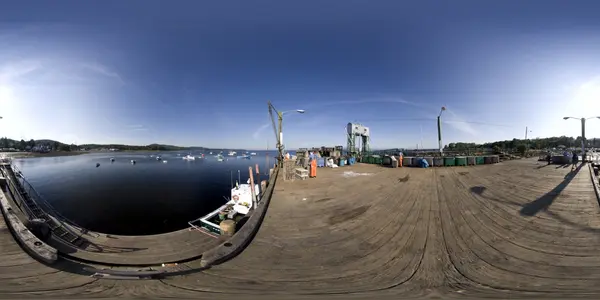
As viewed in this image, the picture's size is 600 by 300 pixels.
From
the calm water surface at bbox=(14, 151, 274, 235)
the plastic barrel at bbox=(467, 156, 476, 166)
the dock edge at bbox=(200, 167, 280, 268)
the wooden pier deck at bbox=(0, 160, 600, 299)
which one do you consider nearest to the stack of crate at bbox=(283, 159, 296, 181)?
the wooden pier deck at bbox=(0, 160, 600, 299)

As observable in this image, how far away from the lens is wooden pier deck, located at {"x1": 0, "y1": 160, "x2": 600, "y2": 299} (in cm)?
334

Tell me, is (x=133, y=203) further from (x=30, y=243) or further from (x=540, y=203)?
(x=540, y=203)

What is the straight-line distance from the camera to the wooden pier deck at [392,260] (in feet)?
11.0

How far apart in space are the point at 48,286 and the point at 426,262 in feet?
22.3

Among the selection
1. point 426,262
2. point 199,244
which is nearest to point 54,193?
point 199,244

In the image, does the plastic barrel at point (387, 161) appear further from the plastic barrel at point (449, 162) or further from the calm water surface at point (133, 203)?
the calm water surface at point (133, 203)

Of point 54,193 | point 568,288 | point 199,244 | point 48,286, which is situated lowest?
point 54,193

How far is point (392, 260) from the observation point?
4094mm

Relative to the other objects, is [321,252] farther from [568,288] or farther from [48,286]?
[48,286]

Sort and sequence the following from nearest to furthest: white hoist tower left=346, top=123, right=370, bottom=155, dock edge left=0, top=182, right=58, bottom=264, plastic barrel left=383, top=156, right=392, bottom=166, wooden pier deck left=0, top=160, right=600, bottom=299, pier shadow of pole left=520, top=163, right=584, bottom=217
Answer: wooden pier deck left=0, top=160, right=600, bottom=299, dock edge left=0, top=182, right=58, bottom=264, pier shadow of pole left=520, top=163, right=584, bottom=217, plastic barrel left=383, top=156, right=392, bottom=166, white hoist tower left=346, top=123, right=370, bottom=155

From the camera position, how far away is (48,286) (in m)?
3.63

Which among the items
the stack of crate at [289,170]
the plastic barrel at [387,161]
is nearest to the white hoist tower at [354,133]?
the plastic barrel at [387,161]

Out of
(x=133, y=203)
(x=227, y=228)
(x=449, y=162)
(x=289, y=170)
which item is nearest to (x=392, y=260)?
(x=227, y=228)

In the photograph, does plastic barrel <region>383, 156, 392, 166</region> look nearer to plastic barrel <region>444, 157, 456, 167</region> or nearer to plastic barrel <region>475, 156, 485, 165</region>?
plastic barrel <region>444, 157, 456, 167</region>
